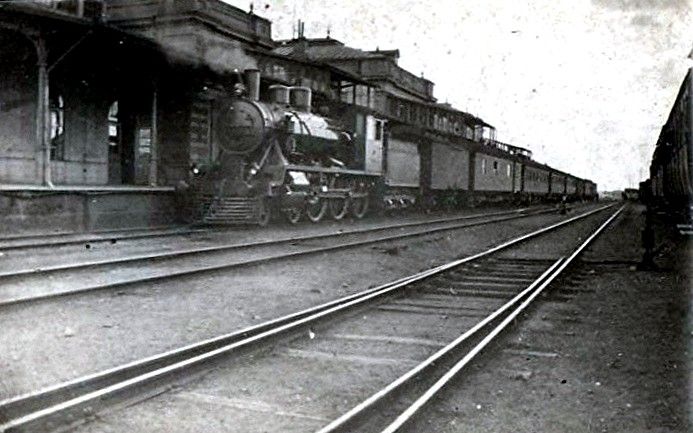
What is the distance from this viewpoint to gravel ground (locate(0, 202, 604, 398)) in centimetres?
494

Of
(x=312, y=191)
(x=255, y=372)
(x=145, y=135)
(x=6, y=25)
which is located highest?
(x=6, y=25)

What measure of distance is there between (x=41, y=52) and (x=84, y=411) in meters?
11.4

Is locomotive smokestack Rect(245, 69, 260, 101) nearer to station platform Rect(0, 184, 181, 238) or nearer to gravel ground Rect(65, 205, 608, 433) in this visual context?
station platform Rect(0, 184, 181, 238)

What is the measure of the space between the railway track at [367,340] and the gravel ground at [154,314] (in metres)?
0.41

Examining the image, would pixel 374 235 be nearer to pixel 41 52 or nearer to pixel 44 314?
pixel 41 52

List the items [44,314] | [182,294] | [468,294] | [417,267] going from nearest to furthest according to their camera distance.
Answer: [44,314]
[182,294]
[468,294]
[417,267]

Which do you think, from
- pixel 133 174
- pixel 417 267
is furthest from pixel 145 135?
pixel 417 267

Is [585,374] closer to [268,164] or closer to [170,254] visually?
[170,254]

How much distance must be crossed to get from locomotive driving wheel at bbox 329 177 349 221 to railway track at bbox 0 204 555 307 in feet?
18.3

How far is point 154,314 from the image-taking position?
21.7ft

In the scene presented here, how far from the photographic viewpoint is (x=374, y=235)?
16125mm

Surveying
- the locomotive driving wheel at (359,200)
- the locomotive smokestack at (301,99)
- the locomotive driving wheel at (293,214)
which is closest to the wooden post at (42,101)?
the locomotive driving wheel at (293,214)

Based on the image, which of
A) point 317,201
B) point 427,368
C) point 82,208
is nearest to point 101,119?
point 82,208

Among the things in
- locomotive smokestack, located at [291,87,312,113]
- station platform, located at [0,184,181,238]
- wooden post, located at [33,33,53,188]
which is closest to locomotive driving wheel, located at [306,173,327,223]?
locomotive smokestack, located at [291,87,312,113]
